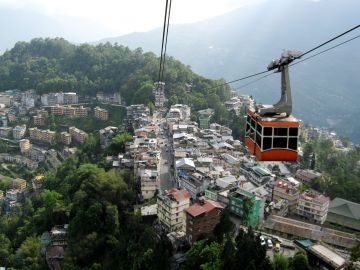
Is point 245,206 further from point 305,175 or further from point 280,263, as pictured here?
point 305,175

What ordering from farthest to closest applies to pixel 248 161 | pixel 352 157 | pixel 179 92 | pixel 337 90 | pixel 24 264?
pixel 337 90 < pixel 179 92 < pixel 352 157 < pixel 248 161 < pixel 24 264

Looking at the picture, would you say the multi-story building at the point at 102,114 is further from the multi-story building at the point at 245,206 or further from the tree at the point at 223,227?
the tree at the point at 223,227

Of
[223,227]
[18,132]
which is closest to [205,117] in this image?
[18,132]

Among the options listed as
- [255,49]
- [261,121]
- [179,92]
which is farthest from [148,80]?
[255,49]

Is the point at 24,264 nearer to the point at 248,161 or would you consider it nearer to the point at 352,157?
the point at 248,161

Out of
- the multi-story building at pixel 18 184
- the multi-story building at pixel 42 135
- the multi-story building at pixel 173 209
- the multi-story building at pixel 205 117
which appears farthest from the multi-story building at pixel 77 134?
Answer: the multi-story building at pixel 173 209

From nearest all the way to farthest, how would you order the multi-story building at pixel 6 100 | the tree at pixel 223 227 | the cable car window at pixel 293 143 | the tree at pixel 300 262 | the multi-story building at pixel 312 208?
the cable car window at pixel 293 143, the tree at pixel 300 262, the tree at pixel 223 227, the multi-story building at pixel 312 208, the multi-story building at pixel 6 100

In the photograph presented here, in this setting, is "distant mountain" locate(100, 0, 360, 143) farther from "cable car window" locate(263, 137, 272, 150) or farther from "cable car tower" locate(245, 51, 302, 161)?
"cable car window" locate(263, 137, 272, 150)
